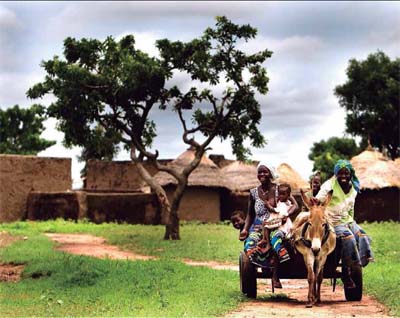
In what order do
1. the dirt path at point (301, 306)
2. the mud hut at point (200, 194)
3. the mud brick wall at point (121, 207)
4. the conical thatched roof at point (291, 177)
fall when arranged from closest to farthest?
1. the dirt path at point (301, 306)
2. the mud brick wall at point (121, 207)
3. the mud hut at point (200, 194)
4. the conical thatched roof at point (291, 177)

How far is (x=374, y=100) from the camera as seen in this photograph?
1769 inches

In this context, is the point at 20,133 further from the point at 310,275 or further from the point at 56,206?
the point at 310,275

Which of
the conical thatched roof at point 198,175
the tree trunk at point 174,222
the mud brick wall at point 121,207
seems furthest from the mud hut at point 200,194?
the tree trunk at point 174,222

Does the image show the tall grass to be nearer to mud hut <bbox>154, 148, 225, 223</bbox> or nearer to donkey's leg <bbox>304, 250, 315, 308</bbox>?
donkey's leg <bbox>304, 250, 315, 308</bbox>

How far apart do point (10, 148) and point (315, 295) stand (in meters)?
36.2

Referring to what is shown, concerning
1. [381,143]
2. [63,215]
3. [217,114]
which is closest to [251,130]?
[217,114]

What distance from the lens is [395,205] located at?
31656 mm

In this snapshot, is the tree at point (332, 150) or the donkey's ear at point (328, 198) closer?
the donkey's ear at point (328, 198)

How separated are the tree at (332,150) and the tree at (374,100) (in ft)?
3.14

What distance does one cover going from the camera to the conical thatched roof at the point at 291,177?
36.5 m

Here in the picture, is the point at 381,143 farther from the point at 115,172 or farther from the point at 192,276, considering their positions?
the point at 192,276

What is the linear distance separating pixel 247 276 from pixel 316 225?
142cm

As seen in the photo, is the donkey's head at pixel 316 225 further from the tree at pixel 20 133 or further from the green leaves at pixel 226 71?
the tree at pixel 20 133

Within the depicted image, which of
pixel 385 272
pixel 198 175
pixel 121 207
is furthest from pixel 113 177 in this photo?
pixel 385 272
